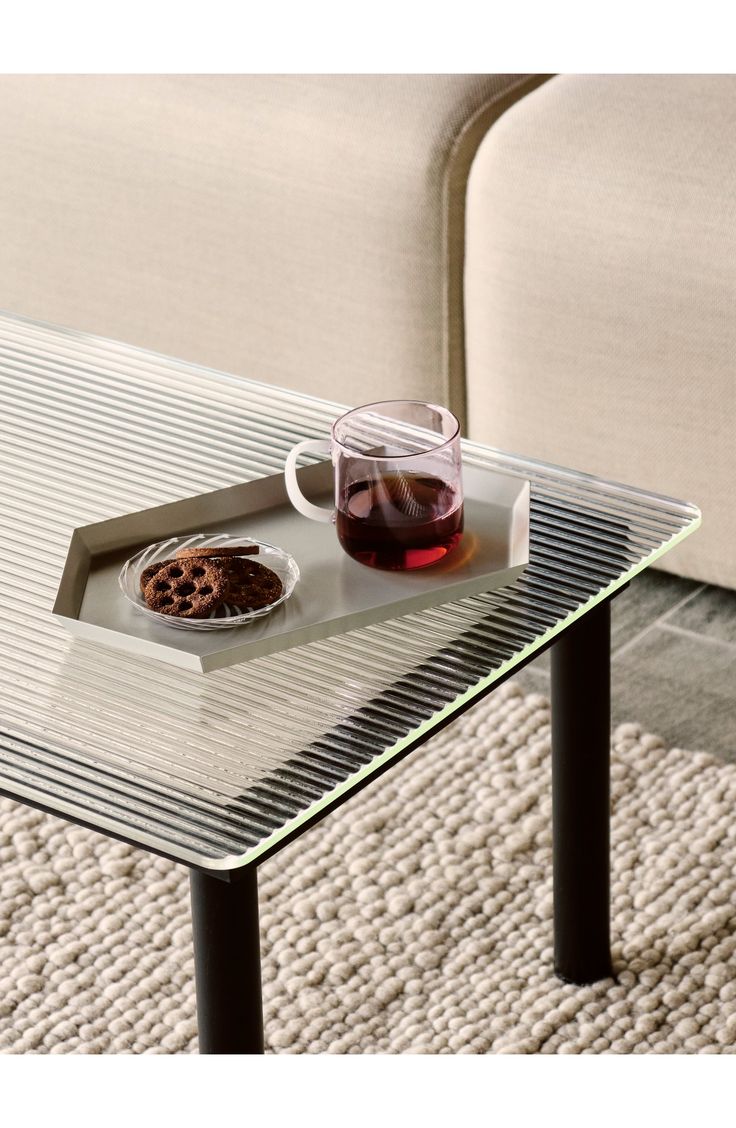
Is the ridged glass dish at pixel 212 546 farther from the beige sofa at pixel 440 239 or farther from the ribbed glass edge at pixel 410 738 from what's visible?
the beige sofa at pixel 440 239

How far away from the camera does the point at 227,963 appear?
0.85m

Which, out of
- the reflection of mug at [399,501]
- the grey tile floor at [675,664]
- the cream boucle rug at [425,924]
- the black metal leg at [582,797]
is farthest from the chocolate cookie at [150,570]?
the grey tile floor at [675,664]

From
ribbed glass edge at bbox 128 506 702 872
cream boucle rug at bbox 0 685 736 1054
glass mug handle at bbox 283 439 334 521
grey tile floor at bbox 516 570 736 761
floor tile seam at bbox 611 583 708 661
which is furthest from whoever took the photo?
floor tile seam at bbox 611 583 708 661

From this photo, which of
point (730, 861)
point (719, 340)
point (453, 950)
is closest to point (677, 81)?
point (719, 340)

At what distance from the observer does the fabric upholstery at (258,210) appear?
65.2 inches

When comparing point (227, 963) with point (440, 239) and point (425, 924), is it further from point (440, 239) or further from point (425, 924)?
point (440, 239)

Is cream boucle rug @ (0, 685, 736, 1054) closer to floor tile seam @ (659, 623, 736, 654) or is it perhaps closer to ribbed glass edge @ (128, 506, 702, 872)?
floor tile seam @ (659, 623, 736, 654)

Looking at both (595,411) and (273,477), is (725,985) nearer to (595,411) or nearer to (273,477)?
(273,477)

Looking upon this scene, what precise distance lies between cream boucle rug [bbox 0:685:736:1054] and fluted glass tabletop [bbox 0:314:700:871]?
37 cm

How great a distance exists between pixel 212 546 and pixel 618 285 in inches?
26.8

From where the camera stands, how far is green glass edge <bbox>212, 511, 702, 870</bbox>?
767mm

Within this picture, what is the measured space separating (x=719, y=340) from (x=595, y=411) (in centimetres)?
17

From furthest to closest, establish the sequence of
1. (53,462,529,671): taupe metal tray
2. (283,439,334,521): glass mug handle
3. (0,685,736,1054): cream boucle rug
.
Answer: (0,685,736,1054): cream boucle rug → (283,439,334,521): glass mug handle → (53,462,529,671): taupe metal tray

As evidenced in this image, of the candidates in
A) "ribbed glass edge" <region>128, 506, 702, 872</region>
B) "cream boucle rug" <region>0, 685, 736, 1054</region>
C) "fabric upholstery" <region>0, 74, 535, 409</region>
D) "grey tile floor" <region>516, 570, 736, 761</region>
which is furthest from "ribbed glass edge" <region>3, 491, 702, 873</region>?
"fabric upholstery" <region>0, 74, 535, 409</region>
